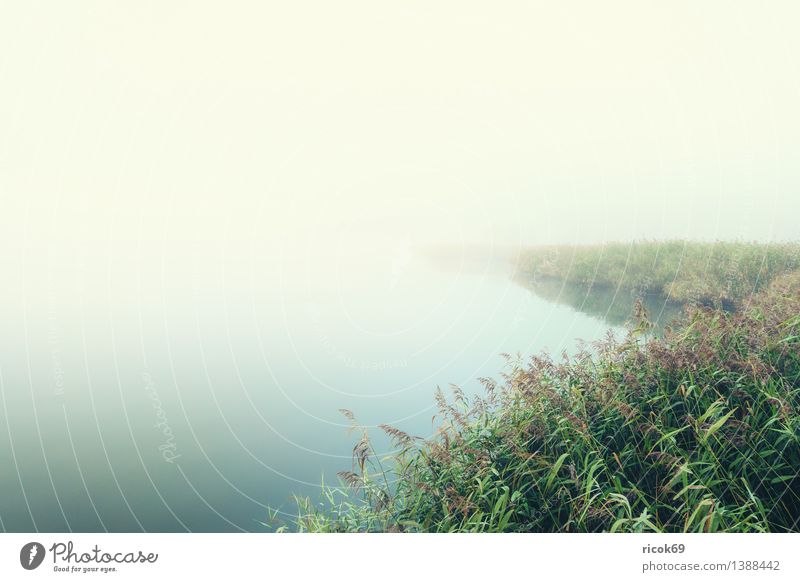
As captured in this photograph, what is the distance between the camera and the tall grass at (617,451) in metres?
1.94

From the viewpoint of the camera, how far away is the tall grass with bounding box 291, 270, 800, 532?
6.37 ft

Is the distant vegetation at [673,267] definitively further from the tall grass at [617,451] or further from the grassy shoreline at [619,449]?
the tall grass at [617,451]

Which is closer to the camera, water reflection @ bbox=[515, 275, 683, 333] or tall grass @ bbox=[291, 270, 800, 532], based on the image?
tall grass @ bbox=[291, 270, 800, 532]

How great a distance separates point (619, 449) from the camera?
2268mm

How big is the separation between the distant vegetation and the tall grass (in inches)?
49.5

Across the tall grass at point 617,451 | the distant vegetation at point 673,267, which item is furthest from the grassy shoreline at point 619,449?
the distant vegetation at point 673,267
